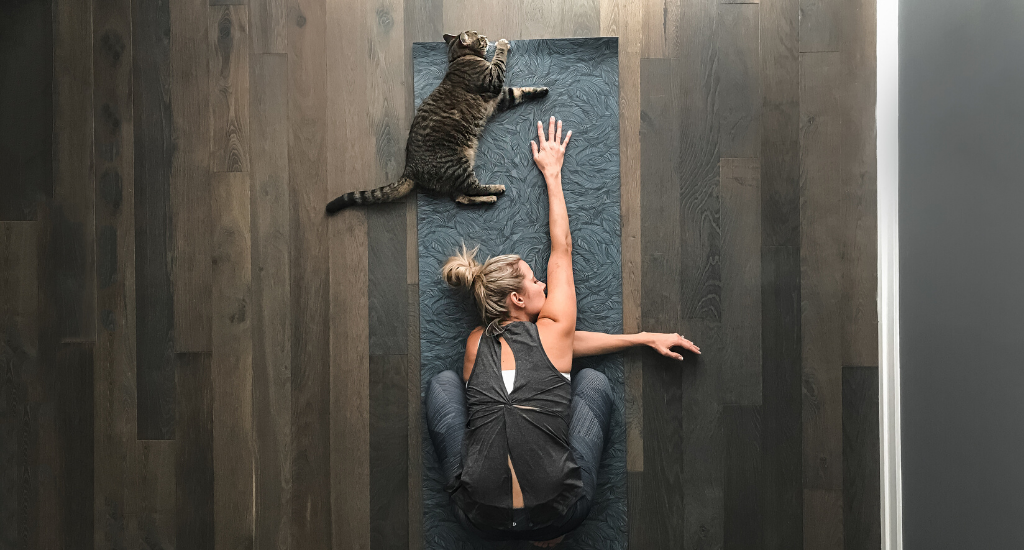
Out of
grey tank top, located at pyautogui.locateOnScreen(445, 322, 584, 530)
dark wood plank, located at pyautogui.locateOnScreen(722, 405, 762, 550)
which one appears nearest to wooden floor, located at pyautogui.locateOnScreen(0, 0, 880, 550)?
dark wood plank, located at pyautogui.locateOnScreen(722, 405, 762, 550)

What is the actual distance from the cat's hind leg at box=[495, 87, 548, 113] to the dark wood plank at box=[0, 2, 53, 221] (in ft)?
5.62

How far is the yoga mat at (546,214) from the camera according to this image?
6.45 feet

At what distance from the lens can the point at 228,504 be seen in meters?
2.02

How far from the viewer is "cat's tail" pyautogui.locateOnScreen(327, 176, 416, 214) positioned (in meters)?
1.97

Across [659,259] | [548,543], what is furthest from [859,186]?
[548,543]

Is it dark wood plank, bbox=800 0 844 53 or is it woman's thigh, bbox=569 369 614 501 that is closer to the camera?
woman's thigh, bbox=569 369 614 501

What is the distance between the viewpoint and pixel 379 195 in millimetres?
1974

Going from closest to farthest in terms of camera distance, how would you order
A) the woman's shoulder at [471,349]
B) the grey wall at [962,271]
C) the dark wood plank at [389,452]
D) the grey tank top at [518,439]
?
the grey wall at [962,271]
the grey tank top at [518,439]
the woman's shoulder at [471,349]
the dark wood plank at [389,452]

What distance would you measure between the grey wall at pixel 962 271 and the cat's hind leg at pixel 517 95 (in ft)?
3.95

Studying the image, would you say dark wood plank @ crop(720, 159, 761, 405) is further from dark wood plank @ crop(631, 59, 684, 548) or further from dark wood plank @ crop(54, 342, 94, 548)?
dark wood plank @ crop(54, 342, 94, 548)

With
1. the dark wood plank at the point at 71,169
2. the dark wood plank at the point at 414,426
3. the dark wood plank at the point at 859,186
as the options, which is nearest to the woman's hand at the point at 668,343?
the dark wood plank at the point at 859,186

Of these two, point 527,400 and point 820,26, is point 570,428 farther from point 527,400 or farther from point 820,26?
point 820,26

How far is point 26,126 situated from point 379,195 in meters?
1.39

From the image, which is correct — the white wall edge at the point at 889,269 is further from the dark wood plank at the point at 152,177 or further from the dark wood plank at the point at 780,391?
the dark wood plank at the point at 152,177
